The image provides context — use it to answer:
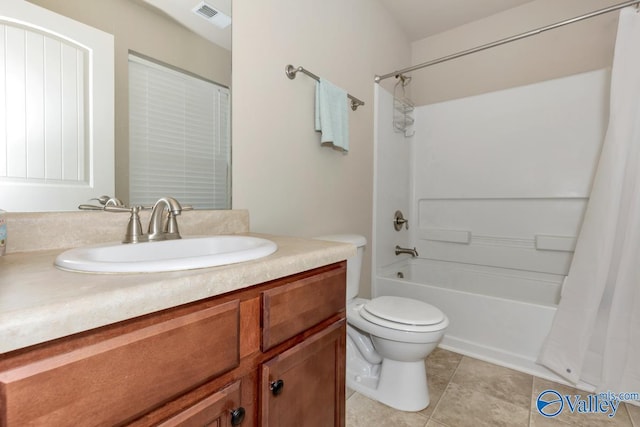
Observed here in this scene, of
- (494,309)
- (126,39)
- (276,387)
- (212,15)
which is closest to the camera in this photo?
(276,387)

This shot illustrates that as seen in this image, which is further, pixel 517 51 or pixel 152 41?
pixel 517 51

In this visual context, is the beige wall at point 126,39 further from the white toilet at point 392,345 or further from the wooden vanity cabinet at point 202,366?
the white toilet at point 392,345

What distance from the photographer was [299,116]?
1.53 m

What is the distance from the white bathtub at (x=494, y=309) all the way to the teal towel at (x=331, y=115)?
107cm

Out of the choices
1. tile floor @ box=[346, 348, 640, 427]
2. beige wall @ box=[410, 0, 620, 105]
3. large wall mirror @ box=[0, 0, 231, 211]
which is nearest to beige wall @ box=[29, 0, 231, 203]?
large wall mirror @ box=[0, 0, 231, 211]

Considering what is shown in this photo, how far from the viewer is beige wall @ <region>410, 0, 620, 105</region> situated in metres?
2.09

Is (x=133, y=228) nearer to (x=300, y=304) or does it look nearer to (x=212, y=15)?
(x=300, y=304)

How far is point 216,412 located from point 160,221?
56 centimetres

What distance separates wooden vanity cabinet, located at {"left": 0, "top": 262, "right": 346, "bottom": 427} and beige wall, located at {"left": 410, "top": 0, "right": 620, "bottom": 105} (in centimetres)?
244

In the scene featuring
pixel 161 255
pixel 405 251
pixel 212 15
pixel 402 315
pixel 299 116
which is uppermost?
pixel 212 15

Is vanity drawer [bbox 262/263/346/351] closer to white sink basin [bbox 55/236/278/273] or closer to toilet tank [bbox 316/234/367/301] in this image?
white sink basin [bbox 55/236/278/273]

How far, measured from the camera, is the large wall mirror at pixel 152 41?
0.86m

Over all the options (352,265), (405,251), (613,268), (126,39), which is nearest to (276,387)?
(352,265)

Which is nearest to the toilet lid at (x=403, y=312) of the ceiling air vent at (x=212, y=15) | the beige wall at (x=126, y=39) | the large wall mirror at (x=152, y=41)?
the large wall mirror at (x=152, y=41)
